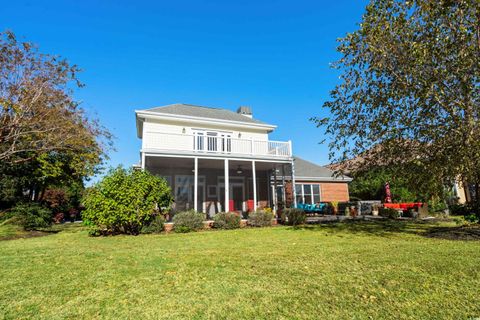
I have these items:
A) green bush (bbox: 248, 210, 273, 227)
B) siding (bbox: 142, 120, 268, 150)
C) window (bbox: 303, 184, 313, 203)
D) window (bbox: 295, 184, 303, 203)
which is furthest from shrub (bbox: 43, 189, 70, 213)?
window (bbox: 303, 184, 313, 203)

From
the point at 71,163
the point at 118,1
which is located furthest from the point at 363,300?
the point at 71,163

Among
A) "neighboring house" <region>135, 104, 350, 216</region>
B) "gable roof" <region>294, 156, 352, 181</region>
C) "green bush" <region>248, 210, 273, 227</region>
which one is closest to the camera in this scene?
"green bush" <region>248, 210, 273, 227</region>

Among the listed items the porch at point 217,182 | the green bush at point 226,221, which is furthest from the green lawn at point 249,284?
the porch at point 217,182

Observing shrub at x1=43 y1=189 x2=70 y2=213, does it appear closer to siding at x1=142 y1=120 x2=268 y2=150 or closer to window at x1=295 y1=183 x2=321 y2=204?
siding at x1=142 y1=120 x2=268 y2=150

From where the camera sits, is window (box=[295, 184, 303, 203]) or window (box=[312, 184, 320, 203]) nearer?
window (box=[295, 184, 303, 203])

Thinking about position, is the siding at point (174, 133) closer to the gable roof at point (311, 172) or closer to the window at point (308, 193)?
the gable roof at point (311, 172)

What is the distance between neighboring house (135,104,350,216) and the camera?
14.8 metres

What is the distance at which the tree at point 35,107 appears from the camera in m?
12.0

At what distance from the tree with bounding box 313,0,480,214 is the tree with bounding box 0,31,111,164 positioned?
13.2 meters

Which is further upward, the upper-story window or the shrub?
the upper-story window

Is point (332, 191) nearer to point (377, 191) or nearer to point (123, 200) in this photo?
point (377, 191)

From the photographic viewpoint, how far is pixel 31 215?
13047mm

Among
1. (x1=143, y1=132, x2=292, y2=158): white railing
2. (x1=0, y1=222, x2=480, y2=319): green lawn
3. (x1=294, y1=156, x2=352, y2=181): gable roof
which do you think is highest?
(x1=143, y1=132, x2=292, y2=158): white railing

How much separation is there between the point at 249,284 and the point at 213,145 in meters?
12.4
